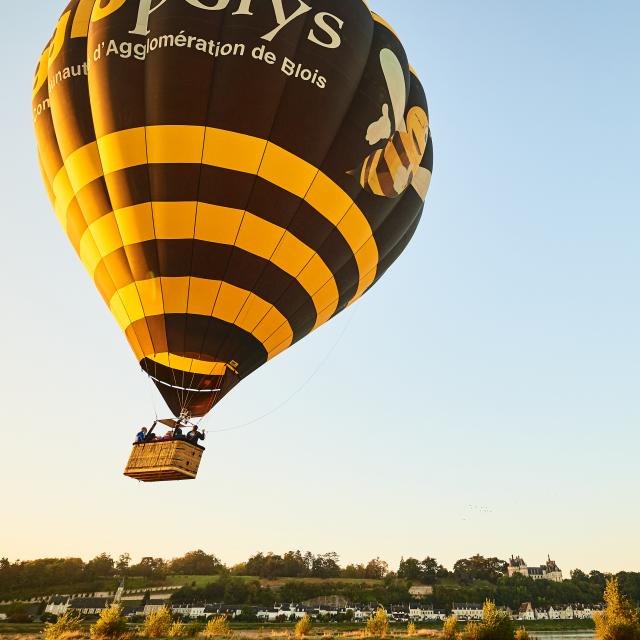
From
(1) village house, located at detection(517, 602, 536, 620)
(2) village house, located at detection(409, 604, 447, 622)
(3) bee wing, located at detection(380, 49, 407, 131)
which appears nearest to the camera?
(3) bee wing, located at detection(380, 49, 407, 131)

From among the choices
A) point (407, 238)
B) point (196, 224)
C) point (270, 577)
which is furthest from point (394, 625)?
point (196, 224)

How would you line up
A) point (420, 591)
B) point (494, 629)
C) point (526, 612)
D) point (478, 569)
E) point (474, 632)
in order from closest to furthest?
point (494, 629) < point (474, 632) < point (526, 612) < point (420, 591) < point (478, 569)

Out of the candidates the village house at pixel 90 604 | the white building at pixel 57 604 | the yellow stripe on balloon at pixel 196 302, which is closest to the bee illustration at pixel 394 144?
the yellow stripe on balloon at pixel 196 302

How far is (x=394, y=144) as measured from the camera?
11.5m

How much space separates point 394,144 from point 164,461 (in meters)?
7.82

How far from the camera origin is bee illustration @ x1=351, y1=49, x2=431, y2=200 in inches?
433

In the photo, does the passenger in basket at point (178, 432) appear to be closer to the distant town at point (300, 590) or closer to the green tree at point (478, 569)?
the distant town at point (300, 590)

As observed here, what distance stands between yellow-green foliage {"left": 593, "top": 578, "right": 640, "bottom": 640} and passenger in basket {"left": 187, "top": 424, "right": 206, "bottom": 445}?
22519mm

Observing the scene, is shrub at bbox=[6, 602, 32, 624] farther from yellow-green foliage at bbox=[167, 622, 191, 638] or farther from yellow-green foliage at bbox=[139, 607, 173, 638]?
yellow-green foliage at bbox=[139, 607, 173, 638]

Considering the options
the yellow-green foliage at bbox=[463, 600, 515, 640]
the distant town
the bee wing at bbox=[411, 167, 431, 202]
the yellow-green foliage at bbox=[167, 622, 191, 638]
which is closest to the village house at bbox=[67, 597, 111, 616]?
the distant town

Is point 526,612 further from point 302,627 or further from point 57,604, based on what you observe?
point 57,604

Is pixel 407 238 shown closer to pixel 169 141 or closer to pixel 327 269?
pixel 327 269

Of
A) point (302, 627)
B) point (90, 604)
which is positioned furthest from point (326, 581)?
point (302, 627)

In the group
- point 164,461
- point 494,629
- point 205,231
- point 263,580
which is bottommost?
point 494,629
